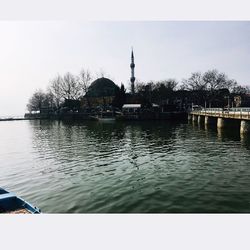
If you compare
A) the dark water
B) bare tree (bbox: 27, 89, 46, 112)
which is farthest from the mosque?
the dark water

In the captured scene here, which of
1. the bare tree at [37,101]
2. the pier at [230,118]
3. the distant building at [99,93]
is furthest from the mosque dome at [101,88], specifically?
the pier at [230,118]

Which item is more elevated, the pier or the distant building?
the distant building

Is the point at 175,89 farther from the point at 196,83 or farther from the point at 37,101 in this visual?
the point at 37,101

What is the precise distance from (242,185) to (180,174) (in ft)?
12.6

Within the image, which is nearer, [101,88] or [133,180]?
[133,180]

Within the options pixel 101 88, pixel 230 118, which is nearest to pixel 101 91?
pixel 101 88

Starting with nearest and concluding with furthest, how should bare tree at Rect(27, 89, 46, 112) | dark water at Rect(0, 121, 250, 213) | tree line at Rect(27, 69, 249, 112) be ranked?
dark water at Rect(0, 121, 250, 213)
tree line at Rect(27, 69, 249, 112)
bare tree at Rect(27, 89, 46, 112)

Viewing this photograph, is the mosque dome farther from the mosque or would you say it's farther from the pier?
the pier

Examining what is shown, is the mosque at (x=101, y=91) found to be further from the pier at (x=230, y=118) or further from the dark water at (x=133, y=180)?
the dark water at (x=133, y=180)

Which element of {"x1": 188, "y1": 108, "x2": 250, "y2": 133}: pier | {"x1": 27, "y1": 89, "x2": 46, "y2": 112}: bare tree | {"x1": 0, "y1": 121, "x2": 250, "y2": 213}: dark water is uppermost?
{"x1": 27, "y1": 89, "x2": 46, "y2": 112}: bare tree

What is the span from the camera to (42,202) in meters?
12.4

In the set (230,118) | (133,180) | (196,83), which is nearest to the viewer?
(133,180)

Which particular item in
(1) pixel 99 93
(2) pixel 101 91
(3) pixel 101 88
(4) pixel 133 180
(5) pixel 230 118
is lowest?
(4) pixel 133 180

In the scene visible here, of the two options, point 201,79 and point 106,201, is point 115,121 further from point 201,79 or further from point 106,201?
point 106,201
